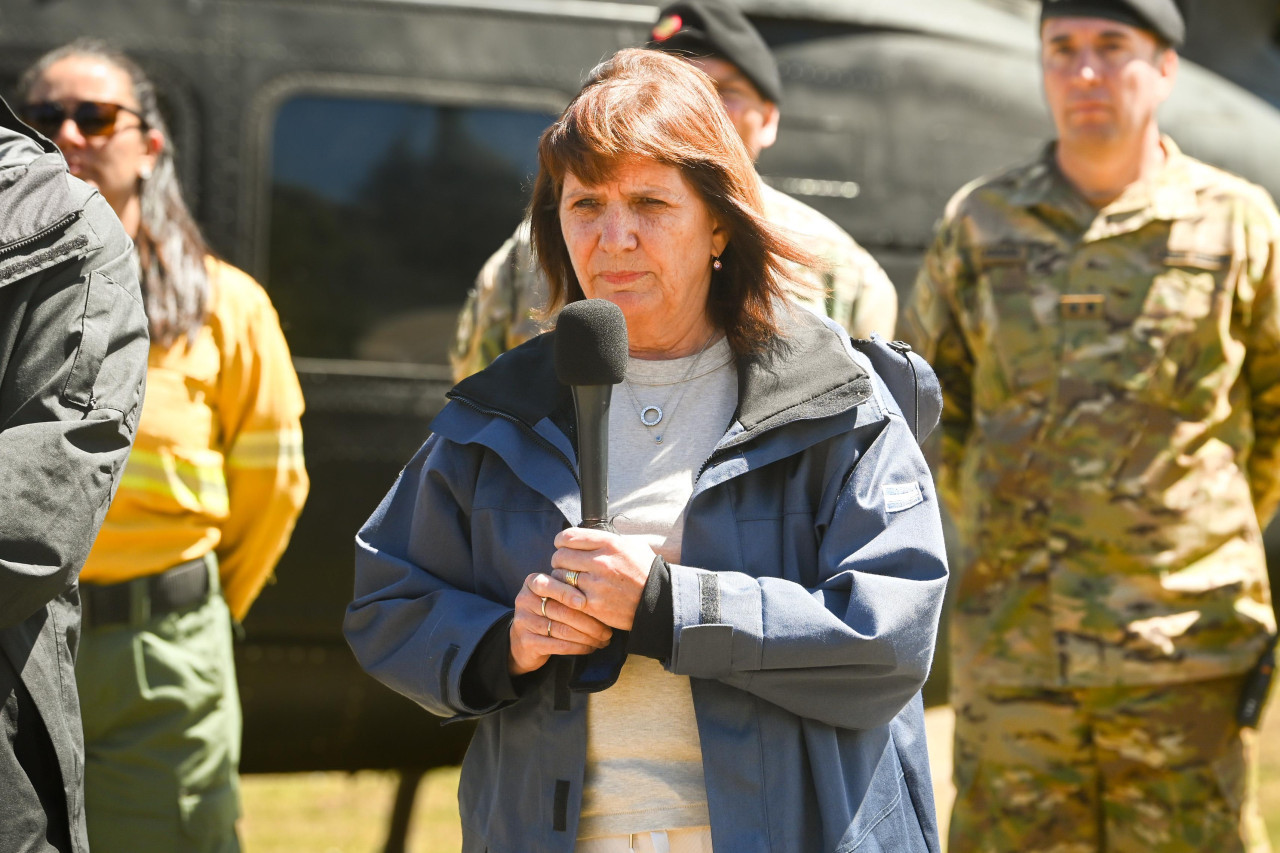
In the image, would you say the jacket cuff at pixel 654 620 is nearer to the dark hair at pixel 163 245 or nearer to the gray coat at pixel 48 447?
the gray coat at pixel 48 447

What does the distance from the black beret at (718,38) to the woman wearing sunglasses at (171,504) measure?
1.27 m

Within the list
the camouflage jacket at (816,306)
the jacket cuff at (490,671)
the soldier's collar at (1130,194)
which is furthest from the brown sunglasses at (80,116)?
the soldier's collar at (1130,194)

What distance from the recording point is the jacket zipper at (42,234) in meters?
2.22

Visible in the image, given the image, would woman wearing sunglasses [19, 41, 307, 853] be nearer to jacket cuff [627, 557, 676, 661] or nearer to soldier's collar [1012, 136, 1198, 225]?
jacket cuff [627, 557, 676, 661]

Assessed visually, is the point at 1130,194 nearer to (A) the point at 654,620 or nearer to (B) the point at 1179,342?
(B) the point at 1179,342

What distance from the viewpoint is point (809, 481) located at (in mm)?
2266

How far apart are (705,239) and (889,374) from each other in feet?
1.23

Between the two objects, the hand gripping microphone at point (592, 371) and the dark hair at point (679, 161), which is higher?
the dark hair at point (679, 161)

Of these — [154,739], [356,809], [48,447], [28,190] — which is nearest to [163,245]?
[154,739]

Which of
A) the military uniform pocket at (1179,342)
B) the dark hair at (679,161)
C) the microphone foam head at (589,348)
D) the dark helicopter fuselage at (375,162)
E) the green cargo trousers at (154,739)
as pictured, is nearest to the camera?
the microphone foam head at (589,348)

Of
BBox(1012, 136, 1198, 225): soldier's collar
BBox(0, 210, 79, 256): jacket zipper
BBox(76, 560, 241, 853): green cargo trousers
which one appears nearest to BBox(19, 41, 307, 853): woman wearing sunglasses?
BBox(76, 560, 241, 853): green cargo trousers

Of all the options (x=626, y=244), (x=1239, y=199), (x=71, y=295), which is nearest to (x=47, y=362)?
(x=71, y=295)

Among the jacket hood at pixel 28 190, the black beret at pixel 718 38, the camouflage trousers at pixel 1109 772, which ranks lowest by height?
the camouflage trousers at pixel 1109 772

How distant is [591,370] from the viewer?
76.9 inches
